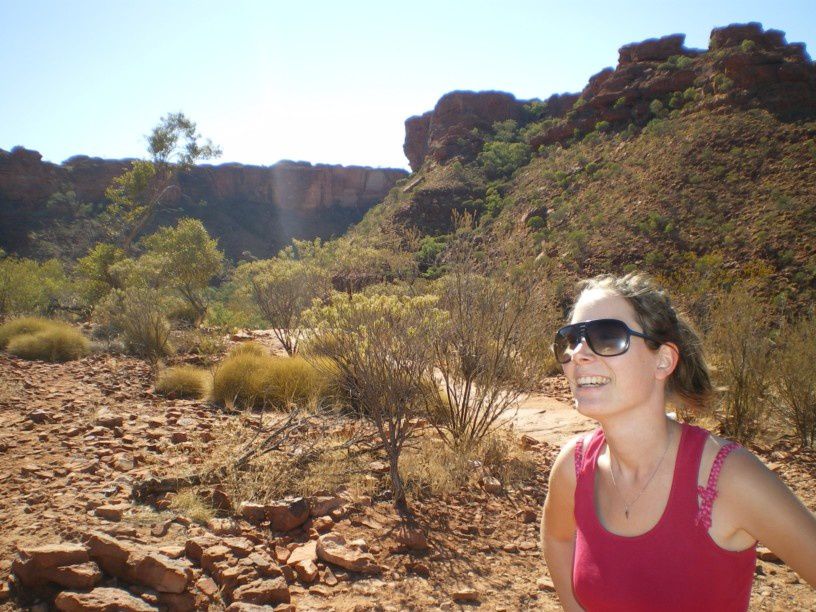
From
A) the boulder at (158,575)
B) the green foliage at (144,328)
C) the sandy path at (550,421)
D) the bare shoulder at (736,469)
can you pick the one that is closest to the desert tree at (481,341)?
the sandy path at (550,421)

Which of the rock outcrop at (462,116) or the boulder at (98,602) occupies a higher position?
the rock outcrop at (462,116)

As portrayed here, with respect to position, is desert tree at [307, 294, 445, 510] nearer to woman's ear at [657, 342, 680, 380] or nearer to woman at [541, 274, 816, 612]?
woman at [541, 274, 816, 612]

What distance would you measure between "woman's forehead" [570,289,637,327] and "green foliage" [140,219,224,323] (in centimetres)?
1929

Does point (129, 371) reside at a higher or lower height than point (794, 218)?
lower

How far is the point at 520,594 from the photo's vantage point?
3.20 meters

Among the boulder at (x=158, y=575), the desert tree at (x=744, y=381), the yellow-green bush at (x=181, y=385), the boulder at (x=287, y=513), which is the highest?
the desert tree at (x=744, y=381)

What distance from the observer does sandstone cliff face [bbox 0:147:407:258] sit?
4481 cm

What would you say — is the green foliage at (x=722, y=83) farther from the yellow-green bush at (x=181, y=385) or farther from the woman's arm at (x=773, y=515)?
the woman's arm at (x=773, y=515)

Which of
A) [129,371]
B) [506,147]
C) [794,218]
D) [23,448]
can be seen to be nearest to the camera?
[23,448]

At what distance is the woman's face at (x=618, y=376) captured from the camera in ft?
5.27

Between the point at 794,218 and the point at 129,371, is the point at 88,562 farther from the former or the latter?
the point at 794,218

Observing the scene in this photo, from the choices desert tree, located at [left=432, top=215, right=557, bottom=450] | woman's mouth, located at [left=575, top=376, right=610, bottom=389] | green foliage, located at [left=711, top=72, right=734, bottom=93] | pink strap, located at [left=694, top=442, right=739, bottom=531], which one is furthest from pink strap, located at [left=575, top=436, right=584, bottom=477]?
green foliage, located at [left=711, top=72, right=734, bottom=93]

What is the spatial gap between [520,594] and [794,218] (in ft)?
64.4

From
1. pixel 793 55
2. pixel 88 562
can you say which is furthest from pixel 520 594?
pixel 793 55
